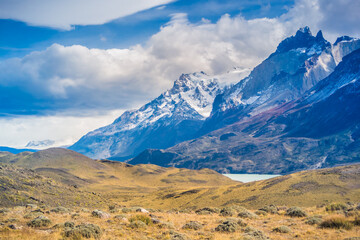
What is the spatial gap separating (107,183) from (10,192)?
134476 mm

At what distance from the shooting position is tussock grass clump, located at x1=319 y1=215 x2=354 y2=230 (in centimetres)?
2403

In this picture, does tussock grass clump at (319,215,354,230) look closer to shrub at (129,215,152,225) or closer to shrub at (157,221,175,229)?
shrub at (157,221,175,229)

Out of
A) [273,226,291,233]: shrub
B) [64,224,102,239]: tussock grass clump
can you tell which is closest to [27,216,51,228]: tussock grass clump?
[64,224,102,239]: tussock grass clump

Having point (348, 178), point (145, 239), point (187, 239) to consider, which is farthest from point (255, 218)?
point (348, 178)

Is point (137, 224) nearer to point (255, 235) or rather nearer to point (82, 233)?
point (82, 233)

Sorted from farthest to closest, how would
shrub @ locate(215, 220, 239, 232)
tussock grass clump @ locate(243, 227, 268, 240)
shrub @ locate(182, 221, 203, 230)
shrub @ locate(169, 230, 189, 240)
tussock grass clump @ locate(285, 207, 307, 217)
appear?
tussock grass clump @ locate(285, 207, 307, 217) < shrub @ locate(182, 221, 203, 230) < shrub @ locate(215, 220, 239, 232) < tussock grass clump @ locate(243, 227, 268, 240) < shrub @ locate(169, 230, 189, 240)

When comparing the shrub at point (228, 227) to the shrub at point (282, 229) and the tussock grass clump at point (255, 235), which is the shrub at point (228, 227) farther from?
the shrub at point (282, 229)

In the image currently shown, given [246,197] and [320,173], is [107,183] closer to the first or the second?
[246,197]

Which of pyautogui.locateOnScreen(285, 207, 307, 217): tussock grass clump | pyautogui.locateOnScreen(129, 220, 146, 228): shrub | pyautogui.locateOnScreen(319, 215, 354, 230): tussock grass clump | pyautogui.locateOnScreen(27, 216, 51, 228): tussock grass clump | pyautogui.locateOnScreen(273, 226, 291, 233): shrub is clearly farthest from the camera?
pyautogui.locateOnScreen(285, 207, 307, 217): tussock grass clump

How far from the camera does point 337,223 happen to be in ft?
81.4

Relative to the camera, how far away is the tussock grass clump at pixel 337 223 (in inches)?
946

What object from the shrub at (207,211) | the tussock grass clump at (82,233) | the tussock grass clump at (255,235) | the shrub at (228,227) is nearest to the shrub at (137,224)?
the tussock grass clump at (82,233)

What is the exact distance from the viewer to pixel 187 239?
71.3 feet

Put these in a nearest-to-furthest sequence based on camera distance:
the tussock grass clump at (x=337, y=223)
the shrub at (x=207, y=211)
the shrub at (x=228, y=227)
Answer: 1. the tussock grass clump at (x=337, y=223)
2. the shrub at (x=228, y=227)
3. the shrub at (x=207, y=211)
